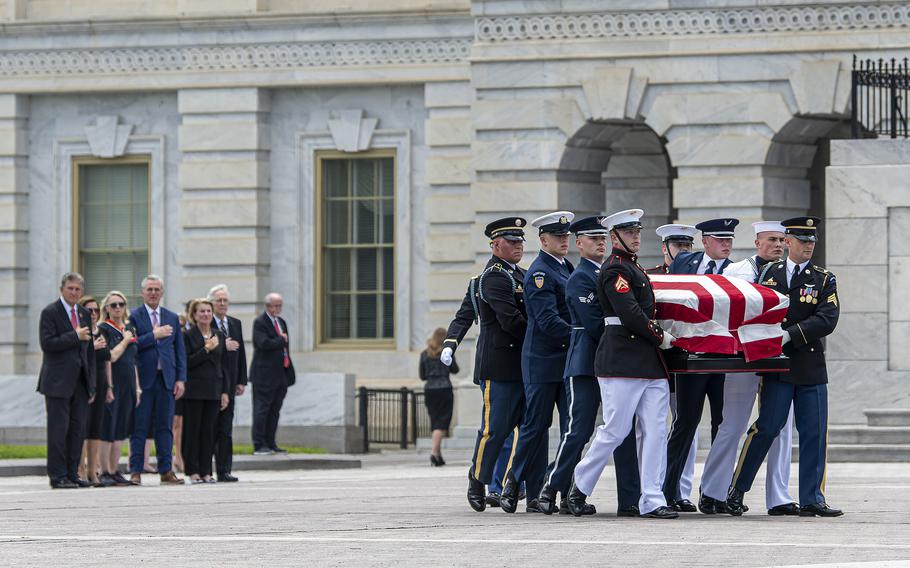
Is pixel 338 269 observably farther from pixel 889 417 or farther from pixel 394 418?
pixel 889 417

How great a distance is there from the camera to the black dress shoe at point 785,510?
14.0 m

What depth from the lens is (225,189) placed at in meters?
31.9

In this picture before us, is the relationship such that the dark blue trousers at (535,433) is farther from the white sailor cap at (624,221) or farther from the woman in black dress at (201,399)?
the woman in black dress at (201,399)

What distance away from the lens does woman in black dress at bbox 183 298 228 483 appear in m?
20.0

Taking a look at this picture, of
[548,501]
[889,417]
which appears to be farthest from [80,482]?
[889,417]

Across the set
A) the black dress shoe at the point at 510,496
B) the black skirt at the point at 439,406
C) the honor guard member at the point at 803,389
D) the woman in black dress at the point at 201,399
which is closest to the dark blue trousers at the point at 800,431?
the honor guard member at the point at 803,389

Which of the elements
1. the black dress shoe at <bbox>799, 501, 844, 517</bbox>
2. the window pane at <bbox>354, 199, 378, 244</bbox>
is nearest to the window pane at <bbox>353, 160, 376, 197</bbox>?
the window pane at <bbox>354, 199, 378, 244</bbox>

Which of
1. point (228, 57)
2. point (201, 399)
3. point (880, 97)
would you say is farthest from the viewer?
point (228, 57)

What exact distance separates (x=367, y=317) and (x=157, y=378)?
472 inches

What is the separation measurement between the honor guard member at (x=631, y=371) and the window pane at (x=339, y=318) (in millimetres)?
18329

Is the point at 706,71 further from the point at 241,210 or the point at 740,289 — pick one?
the point at 740,289

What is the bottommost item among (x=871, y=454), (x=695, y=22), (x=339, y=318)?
(x=871, y=454)

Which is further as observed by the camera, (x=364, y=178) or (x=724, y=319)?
(x=364, y=178)

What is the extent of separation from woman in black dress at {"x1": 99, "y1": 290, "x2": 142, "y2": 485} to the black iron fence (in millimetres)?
8119
